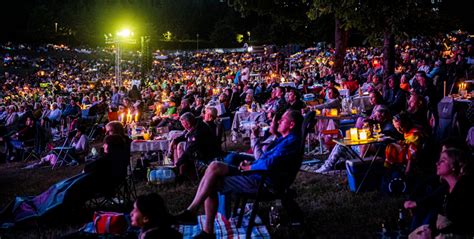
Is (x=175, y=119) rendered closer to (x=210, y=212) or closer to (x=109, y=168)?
(x=109, y=168)

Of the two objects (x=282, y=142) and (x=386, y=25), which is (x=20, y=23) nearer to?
(x=386, y=25)

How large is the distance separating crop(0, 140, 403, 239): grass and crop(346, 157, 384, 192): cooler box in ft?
0.49

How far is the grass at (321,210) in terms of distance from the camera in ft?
16.7

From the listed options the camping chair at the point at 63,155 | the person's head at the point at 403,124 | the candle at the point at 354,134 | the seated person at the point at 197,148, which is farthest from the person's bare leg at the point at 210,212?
the camping chair at the point at 63,155

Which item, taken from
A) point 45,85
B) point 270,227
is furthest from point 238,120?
point 45,85

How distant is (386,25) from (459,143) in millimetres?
9441

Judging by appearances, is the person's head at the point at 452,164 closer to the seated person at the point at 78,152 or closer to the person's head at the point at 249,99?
the seated person at the point at 78,152

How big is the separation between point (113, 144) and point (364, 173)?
321 centimetres

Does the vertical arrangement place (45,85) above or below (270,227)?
above

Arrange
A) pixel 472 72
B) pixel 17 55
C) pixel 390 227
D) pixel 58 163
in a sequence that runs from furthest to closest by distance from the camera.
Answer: pixel 17 55 < pixel 472 72 < pixel 58 163 < pixel 390 227

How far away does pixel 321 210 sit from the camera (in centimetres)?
582

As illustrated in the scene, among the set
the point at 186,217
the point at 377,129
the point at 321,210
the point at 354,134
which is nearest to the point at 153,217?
the point at 186,217

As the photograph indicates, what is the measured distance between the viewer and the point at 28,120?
12.8m

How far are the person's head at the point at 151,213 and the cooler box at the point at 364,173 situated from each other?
344 centimetres
